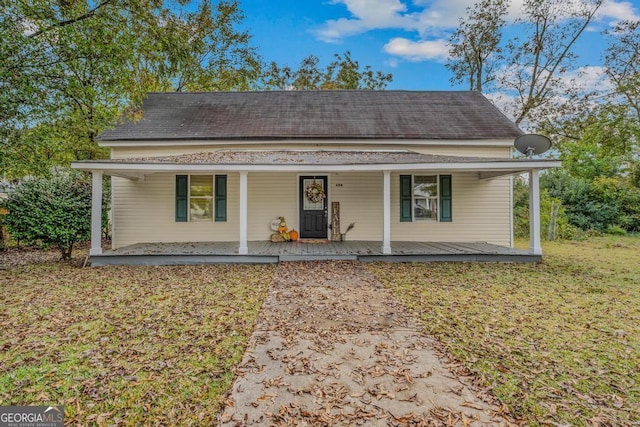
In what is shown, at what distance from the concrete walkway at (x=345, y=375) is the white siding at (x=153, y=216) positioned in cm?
562

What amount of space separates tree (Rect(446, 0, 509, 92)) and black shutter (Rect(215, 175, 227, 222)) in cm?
1557

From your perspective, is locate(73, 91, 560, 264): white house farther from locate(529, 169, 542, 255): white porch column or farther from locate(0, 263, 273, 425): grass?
locate(0, 263, 273, 425): grass

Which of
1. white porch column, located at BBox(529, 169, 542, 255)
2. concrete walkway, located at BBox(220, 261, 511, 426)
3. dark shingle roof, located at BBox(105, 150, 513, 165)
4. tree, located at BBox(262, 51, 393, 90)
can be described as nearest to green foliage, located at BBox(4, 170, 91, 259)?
dark shingle roof, located at BBox(105, 150, 513, 165)

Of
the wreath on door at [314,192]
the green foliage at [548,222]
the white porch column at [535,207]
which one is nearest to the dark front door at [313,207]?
the wreath on door at [314,192]

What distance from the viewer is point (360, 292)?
17.9 feet

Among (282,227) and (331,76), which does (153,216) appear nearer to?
(282,227)

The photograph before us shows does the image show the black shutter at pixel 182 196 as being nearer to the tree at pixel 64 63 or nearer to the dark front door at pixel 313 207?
the tree at pixel 64 63

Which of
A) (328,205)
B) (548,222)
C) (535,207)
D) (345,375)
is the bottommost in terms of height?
(345,375)

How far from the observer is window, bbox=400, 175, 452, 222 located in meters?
9.78

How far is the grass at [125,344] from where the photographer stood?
2.45 m

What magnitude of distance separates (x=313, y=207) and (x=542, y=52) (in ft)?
50.9

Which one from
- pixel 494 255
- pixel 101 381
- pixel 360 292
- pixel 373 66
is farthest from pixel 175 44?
pixel 373 66

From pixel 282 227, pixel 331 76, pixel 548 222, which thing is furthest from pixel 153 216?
pixel 331 76

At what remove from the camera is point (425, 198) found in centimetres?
988
